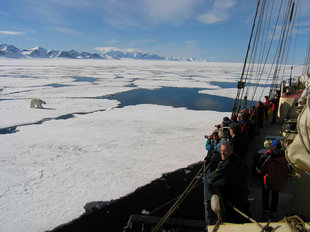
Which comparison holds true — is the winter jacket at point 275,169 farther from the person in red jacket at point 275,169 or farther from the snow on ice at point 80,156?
the snow on ice at point 80,156

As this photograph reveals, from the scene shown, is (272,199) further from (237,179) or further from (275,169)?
(237,179)

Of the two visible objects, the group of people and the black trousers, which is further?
the black trousers

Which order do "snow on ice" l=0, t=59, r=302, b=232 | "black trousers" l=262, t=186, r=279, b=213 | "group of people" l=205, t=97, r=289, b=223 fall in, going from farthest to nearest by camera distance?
"snow on ice" l=0, t=59, r=302, b=232 < "black trousers" l=262, t=186, r=279, b=213 < "group of people" l=205, t=97, r=289, b=223

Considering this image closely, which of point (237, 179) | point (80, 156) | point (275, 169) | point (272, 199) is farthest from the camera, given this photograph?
point (80, 156)

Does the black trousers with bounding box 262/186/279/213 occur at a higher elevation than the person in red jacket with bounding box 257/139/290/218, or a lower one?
lower

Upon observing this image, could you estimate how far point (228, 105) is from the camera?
15.3 m

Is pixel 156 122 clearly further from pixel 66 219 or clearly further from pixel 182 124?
pixel 66 219

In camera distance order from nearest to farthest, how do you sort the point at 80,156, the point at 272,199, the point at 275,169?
the point at 275,169 < the point at 272,199 < the point at 80,156

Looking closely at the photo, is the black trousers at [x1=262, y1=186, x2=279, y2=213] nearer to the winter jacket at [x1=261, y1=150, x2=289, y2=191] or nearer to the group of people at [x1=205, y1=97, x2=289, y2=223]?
the group of people at [x1=205, y1=97, x2=289, y2=223]

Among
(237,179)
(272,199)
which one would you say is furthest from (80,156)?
(237,179)

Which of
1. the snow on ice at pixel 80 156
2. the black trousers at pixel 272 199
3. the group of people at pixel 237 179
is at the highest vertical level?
the group of people at pixel 237 179

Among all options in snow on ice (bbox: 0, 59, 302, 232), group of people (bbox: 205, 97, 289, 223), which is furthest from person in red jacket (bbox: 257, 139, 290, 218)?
snow on ice (bbox: 0, 59, 302, 232)

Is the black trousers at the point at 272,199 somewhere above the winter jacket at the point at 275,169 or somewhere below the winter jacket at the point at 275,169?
below

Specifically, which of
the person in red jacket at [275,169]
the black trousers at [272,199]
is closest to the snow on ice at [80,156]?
the black trousers at [272,199]
